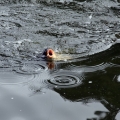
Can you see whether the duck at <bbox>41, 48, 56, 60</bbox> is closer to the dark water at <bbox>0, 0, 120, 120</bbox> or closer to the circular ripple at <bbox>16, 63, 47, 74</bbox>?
the dark water at <bbox>0, 0, 120, 120</bbox>

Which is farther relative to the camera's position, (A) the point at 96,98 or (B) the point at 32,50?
(B) the point at 32,50

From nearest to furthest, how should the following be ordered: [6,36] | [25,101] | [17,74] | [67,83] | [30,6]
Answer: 1. [25,101]
2. [67,83]
3. [17,74]
4. [6,36]
5. [30,6]

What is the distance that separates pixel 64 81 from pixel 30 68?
641mm

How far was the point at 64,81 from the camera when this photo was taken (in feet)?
12.9

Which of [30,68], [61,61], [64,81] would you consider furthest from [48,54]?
[64,81]

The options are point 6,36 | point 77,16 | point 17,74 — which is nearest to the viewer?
point 17,74

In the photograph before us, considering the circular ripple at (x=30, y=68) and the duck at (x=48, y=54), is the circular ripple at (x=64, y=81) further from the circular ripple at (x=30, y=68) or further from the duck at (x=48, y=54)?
the duck at (x=48, y=54)

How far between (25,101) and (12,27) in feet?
9.10

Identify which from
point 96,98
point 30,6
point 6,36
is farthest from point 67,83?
point 30,6

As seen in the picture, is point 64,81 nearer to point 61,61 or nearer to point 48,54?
point 61,61

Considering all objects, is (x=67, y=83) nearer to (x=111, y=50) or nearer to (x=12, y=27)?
(x=111, y=50)

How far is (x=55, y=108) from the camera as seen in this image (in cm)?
343

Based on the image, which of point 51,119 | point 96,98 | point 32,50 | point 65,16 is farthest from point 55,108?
point 65,16

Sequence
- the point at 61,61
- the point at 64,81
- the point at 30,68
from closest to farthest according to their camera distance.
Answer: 1. the point at 64,81
2. the point at 30,68
3. the point at 61,61
